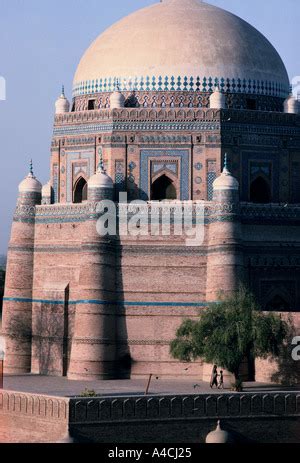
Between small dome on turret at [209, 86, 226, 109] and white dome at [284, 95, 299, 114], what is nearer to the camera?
small dome on turret at [209, 86, 226, 109]

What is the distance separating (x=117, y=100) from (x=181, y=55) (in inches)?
64.6

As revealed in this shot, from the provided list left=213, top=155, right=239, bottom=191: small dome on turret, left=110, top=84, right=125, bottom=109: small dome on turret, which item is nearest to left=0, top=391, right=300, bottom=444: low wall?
left=213, top=155, right=239, bottom=191: small dome on turret

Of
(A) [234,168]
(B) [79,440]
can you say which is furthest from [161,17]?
(B) [79,440]

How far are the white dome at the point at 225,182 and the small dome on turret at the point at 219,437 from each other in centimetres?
545

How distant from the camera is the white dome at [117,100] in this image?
37.7 metres

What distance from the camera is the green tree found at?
33.8 meters

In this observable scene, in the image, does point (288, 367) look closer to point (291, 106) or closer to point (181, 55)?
point (291, 106)

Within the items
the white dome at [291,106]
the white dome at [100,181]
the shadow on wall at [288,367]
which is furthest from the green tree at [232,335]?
the white dome at [291,106]

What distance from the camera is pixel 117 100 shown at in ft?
124

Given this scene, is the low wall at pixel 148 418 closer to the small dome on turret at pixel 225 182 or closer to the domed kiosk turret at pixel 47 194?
the small dome on turret at pixel 225 182

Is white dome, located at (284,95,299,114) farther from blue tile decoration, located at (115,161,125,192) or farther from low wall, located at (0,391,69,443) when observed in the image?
low wall, located at (0,391,69,443)

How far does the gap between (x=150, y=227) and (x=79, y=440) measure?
234 inches

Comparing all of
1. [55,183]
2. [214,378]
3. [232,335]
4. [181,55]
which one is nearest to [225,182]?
[181,55]

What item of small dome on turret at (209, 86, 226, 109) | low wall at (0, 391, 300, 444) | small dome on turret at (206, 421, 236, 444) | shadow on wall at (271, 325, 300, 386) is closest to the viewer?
low wall at (0, 391, 300, 444)
